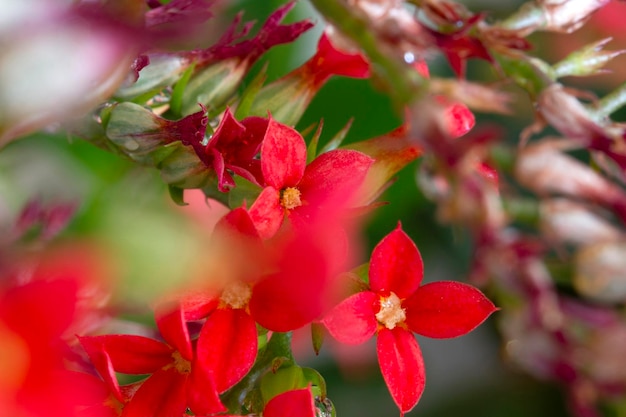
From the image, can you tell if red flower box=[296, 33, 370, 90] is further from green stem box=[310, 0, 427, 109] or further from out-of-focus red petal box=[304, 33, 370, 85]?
green stem box=[310, 0, 427, 109]

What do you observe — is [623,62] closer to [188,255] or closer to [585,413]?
[585,413]

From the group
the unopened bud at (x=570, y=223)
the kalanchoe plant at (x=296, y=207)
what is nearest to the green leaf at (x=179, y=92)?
the kalanchoe plant at (x=296, y=207)

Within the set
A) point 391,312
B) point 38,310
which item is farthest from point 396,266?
point 38,310

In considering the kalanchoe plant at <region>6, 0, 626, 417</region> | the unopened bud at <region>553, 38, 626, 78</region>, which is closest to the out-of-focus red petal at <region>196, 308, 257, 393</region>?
the kalanchoe plant at <region>6, 0, 626, 417</region>

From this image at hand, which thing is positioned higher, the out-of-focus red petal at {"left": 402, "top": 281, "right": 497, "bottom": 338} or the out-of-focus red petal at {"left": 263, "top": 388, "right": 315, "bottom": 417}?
the out-of-focus red petal at {"left": 263, "top": 388, "right": 315, "bottom": 417}

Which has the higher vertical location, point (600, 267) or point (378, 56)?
point (378, 56)

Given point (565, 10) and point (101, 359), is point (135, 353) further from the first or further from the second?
point (565, 10)
